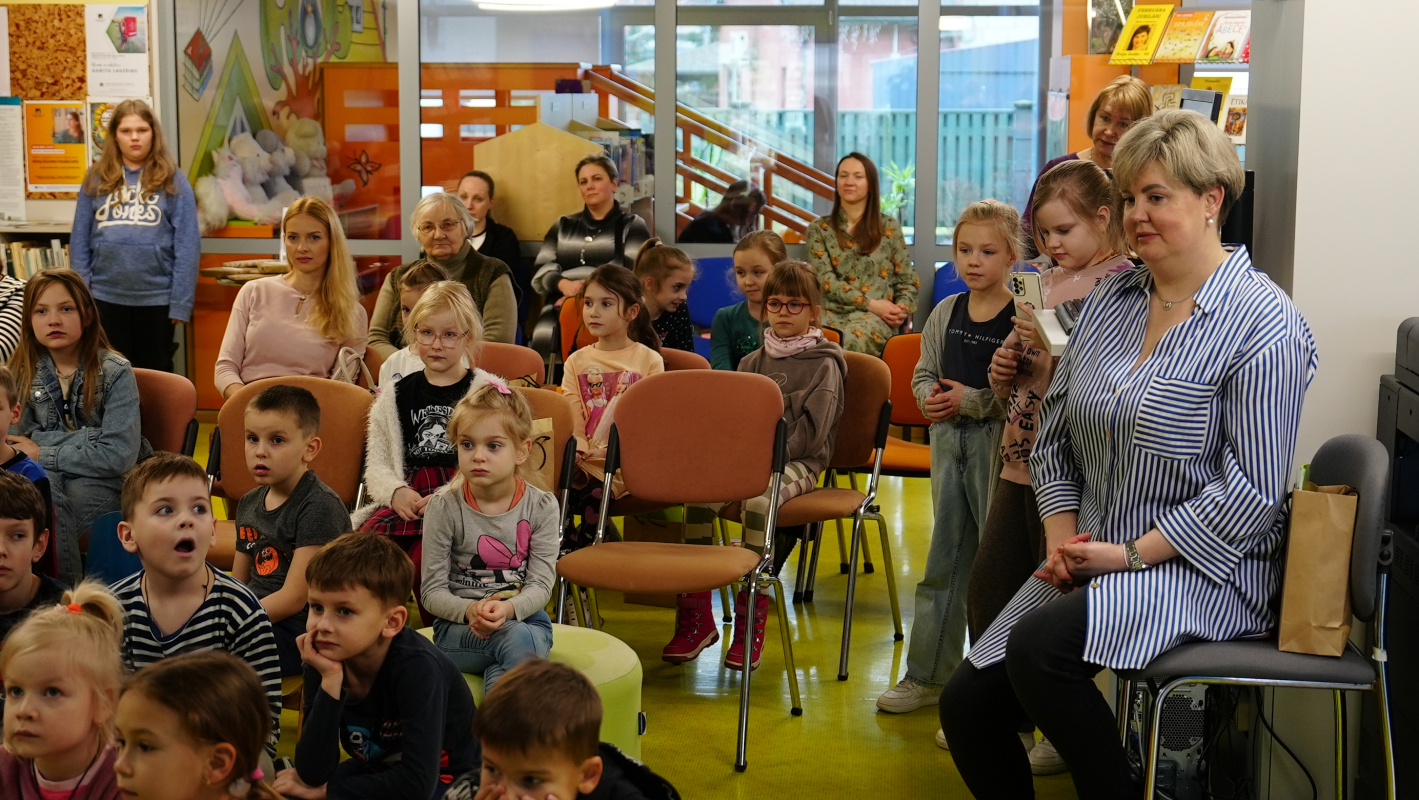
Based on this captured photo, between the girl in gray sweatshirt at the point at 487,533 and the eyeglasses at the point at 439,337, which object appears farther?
the eyeglasses at the point at 439,337

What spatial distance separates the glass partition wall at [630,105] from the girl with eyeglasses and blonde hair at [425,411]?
3.50m

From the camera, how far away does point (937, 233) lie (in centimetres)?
692

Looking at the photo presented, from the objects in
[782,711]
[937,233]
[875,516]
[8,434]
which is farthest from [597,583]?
[937,233]

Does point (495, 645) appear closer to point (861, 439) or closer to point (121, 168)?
point (861, 439)

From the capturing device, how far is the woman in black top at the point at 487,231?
6.49m

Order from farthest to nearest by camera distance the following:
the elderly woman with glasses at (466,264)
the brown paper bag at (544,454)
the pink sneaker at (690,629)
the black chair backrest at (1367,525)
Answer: the elderly woman with glasses at (466,264) < the pink sneaker at (690,629) < the brown paper bag at (544,454) < the black chair backrest at (1367,525)

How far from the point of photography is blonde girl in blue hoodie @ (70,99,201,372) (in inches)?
234

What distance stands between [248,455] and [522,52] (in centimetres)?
461

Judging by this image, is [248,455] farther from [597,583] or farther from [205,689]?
[205,689]

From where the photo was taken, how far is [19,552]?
2.51 m

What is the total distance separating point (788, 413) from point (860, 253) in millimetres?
2407

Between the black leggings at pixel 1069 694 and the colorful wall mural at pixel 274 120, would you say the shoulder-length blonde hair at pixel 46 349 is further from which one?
the colorful wall mural at pixel 274 120

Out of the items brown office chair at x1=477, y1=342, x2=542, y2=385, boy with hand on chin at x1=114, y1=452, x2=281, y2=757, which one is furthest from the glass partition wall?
boy with hand on chin at x1=114, y1=452, x2=281, y2=757

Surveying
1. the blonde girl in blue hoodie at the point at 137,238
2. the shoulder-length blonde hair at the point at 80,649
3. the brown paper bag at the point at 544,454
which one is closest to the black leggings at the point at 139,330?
the blonde girl in blue hoodie at the point at 137,238
